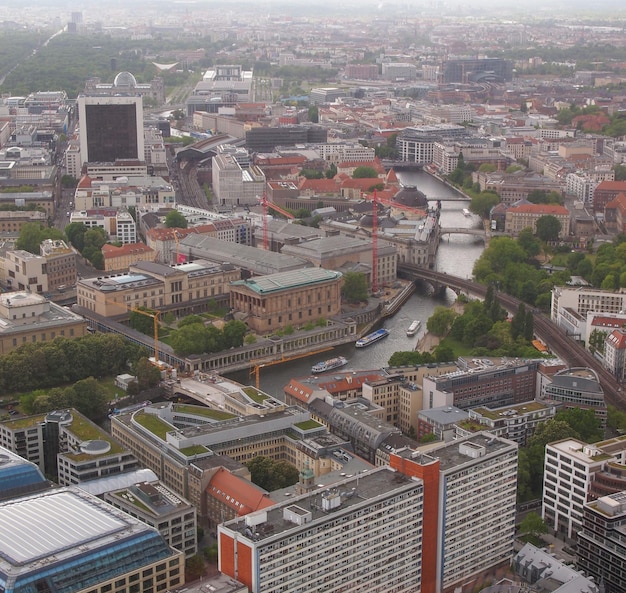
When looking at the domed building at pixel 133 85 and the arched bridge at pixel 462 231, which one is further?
the domed building at pixel 133 85

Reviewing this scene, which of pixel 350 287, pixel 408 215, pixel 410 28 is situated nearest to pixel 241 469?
pixel 350 287

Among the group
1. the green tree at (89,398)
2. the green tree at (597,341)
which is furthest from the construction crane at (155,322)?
the green tree at (597,341)

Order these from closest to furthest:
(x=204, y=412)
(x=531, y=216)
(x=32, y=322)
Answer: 1. (x=204, y=412)
2. (x=32, y=322)
3. (x=531, y=216)

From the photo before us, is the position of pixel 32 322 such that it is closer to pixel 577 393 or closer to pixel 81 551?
pixel 577 393

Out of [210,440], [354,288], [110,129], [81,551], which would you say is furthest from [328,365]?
[110,129]

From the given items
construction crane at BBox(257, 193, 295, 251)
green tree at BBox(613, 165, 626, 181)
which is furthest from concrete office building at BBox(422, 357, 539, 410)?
green tree at BBox(613, 165, 626, 181)

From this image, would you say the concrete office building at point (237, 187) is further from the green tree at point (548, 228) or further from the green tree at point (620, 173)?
the green tree at point (620, 173)

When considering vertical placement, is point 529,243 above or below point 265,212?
below
